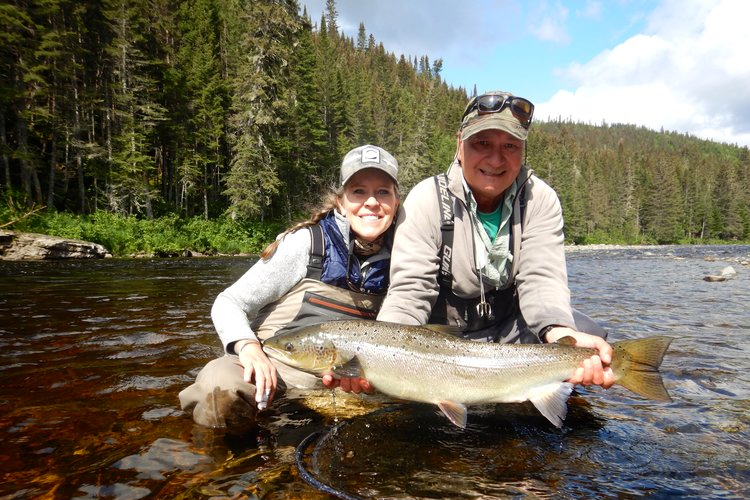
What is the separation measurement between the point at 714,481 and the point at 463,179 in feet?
8.75

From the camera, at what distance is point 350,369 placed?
3.26 metres

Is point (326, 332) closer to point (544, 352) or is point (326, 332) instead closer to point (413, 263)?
point (413, 263)

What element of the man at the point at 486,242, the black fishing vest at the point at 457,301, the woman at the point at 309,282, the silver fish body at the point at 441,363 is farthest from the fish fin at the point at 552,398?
the woman at the point at 309,282

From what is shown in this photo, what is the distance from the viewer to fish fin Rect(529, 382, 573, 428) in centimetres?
329

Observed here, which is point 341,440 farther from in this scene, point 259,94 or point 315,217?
point 259,94

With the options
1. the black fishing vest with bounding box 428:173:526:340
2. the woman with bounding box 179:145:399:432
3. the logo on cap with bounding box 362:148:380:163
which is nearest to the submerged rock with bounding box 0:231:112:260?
the woman with bounding box 179:145:399:432

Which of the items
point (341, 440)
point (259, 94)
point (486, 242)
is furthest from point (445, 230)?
point (259, 94)

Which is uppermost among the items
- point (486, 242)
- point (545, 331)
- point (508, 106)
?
point (508, 106)

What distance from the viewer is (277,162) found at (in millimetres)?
34312

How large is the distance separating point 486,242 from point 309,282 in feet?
5.07

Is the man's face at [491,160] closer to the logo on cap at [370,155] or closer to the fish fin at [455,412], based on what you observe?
the logo on cap at [370,155]

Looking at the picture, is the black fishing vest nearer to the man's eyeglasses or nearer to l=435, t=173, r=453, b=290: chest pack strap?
l=435, t=173, r=453, b=290: chest pack strap

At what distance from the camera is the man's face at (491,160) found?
387 centimetres

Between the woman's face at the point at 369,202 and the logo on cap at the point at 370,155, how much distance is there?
88 mm
